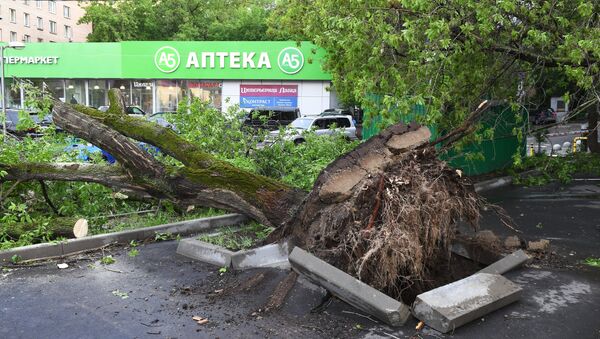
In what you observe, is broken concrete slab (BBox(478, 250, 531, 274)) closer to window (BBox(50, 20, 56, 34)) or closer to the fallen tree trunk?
the fallen tree trunk

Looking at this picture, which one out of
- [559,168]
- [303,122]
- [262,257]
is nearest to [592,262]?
[262,257]

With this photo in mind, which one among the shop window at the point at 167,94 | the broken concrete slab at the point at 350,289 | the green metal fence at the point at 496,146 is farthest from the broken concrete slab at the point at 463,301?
the shop window at the point at 167,94

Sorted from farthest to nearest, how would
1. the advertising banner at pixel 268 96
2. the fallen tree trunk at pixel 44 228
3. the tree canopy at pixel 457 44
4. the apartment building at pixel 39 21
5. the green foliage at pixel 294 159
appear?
the apartment building at pixel 39 21
the advertising banner at pixel 268 96
the green foliage at pixel 294 159
the tree canopy at pixel 457 44
the fallen tree trunk at pixel 44 228

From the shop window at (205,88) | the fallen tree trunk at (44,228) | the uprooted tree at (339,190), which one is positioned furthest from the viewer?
the shop window at (205,88)

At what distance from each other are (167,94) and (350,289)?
3288cm

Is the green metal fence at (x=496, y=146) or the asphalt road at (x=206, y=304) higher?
the green metal fence at (x=496, y=146)

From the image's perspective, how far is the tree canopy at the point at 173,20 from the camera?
42125 millimetres

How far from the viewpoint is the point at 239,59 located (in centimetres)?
3309

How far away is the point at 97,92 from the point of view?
119 ft

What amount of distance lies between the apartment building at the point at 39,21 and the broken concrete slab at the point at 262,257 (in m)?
54.4

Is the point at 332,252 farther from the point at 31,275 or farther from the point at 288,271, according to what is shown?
→ the point at 31,275

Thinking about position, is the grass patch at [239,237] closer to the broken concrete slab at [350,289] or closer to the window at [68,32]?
the broken concrete slab at [350,289]

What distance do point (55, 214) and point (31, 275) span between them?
6.64ft

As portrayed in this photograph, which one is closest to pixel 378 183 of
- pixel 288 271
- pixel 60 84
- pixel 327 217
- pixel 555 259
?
pixel 327 217
